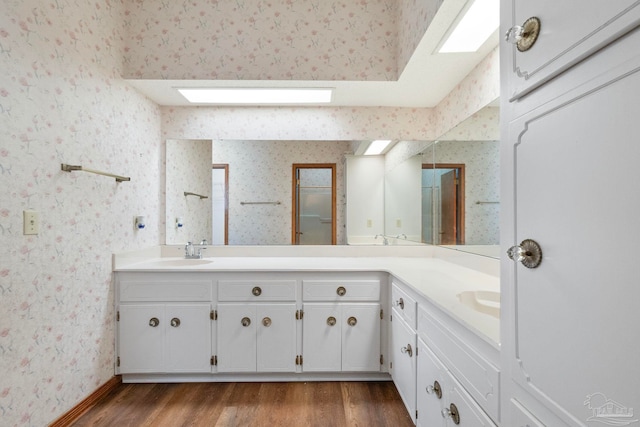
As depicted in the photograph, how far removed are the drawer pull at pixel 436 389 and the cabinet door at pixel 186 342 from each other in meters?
1.45

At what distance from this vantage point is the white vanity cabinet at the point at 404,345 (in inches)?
66.1

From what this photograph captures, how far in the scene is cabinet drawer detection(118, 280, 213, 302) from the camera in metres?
2.19

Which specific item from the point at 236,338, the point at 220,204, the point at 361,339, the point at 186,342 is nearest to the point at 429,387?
the point at 361,339

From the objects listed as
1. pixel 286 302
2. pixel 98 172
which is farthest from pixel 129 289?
pixel 286 302

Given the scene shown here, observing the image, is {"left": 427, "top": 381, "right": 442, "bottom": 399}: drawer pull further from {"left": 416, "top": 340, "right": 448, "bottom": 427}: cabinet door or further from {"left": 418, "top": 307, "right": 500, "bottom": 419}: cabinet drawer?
{"left": 418, "top": 307, "right": 500, "bottom": 419}: cabinet drawer

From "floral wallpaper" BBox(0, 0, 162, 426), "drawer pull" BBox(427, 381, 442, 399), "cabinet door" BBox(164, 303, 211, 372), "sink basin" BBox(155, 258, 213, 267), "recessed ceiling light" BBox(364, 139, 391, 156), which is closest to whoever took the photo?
"drawer pull" BBox(427, 381, 442, 399)

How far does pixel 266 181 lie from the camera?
2.81 metres

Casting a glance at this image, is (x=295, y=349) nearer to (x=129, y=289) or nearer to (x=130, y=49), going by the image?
(x=129, y=289)

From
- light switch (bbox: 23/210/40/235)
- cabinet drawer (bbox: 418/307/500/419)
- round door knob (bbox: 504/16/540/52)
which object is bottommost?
cabinet drawer (bbox: 418/307/500/419)

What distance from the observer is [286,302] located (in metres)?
2.20

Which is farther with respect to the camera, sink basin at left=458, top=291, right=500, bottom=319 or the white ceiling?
the white ceiling

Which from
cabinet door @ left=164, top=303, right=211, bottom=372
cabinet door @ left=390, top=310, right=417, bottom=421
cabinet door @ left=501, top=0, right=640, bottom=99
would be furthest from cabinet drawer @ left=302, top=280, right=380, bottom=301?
cabinet door @ left=501, top=0, right=640, bottom=99

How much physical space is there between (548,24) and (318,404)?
2.08 metres

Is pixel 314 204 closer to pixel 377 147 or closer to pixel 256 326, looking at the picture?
pixel 377 147
